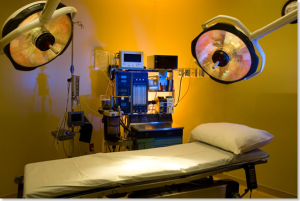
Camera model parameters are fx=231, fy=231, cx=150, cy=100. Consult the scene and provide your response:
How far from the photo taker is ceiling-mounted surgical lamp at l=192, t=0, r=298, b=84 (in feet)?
4.57

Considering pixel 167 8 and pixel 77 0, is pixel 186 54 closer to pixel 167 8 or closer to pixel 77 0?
pixel 167 8

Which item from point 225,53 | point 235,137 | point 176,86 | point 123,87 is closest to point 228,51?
point 225,53

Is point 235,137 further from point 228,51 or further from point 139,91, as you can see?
point 139,91

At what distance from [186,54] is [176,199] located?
7.95 ft

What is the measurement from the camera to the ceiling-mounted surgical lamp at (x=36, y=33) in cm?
120

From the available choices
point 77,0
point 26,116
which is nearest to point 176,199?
point 26,116

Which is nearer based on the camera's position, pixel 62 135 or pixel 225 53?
pixel 225 53

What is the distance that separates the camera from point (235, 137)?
197 centimetres

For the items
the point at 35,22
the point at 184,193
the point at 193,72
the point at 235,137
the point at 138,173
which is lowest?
the point at 184,193

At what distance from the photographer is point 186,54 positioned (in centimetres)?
357

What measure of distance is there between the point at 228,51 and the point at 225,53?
0.9 inches

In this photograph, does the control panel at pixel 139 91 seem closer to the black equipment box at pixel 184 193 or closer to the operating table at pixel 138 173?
the operating table at pixel 138 173

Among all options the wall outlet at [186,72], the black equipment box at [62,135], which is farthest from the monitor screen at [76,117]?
the wall outlet at [186,72]

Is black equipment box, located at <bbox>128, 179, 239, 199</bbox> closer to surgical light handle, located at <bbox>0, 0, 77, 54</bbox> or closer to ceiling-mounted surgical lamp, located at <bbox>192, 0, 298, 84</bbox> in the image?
ceiling-mounted surgical lamp, located at <bbox>192, 0, 298, 84</bbox>
